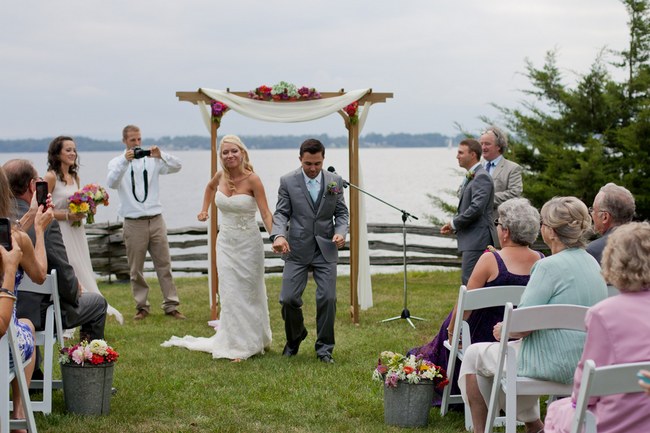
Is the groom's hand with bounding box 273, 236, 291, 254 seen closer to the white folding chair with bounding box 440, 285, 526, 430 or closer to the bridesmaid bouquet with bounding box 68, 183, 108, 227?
the bridesmaid bouquet with bounding box 68, 183, 108, 227

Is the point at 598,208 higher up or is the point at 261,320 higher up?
the point at 598,208

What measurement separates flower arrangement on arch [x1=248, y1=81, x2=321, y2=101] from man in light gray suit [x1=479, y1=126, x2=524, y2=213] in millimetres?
1940

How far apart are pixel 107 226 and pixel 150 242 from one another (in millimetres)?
4217

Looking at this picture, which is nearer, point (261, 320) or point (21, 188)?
point (21, 188)

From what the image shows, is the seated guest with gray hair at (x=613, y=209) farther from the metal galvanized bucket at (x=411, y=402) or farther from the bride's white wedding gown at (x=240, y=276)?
the bride's white wedding gown at (x=240, y=276)

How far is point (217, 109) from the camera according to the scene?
1004 cm

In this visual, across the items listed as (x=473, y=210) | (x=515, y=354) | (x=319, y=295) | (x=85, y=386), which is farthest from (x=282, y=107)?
(x=515, y=354)

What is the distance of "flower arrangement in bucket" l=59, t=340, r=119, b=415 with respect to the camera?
19.2 ft

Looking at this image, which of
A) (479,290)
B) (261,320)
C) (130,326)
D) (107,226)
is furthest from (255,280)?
(107,226)

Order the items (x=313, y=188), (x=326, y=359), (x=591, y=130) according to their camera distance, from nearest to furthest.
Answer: (x=326, y=359)
(x=313, y=188)
(x=591, y=130)

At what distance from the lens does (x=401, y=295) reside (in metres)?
12.4

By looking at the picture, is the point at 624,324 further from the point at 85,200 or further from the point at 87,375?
the point at 85,200

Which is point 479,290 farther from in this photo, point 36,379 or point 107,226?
point 107,226

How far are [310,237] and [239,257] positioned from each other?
0.73 metres
